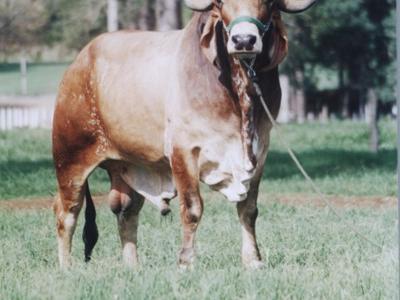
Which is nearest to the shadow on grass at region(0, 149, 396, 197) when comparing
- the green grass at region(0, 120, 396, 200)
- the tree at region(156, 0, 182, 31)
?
the green grass at region(0, 120, 396, 200)

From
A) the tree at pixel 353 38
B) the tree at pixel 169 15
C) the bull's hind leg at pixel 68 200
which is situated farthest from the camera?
the tree at pixel 353 38

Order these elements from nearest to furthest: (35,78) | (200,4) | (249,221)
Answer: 1. (200,4)
2. (249,221)
3. (35,78)

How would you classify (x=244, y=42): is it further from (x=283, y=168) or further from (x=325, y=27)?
(x=325, y=27)

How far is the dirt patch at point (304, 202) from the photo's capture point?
13.5 metres

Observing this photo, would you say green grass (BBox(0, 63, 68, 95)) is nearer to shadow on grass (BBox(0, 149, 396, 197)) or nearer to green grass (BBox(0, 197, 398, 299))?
shadow on grass (BBox(0, 149, 396, 197))

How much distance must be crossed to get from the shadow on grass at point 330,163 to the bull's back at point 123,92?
10.7 metres

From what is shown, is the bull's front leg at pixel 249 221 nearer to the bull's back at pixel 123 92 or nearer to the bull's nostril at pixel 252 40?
the bull's back at pixel 123 92

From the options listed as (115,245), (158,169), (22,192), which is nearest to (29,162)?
(22,192)

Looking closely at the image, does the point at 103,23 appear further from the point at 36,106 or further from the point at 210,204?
the point at 210,204

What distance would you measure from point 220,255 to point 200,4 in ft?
6.75

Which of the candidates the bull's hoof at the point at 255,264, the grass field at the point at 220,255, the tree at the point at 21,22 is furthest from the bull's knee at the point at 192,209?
the tree at the point at 21,22

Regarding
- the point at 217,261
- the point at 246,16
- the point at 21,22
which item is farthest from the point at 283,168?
the point at 21,22

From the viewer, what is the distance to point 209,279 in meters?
6.53

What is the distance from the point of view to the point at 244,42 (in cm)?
669
